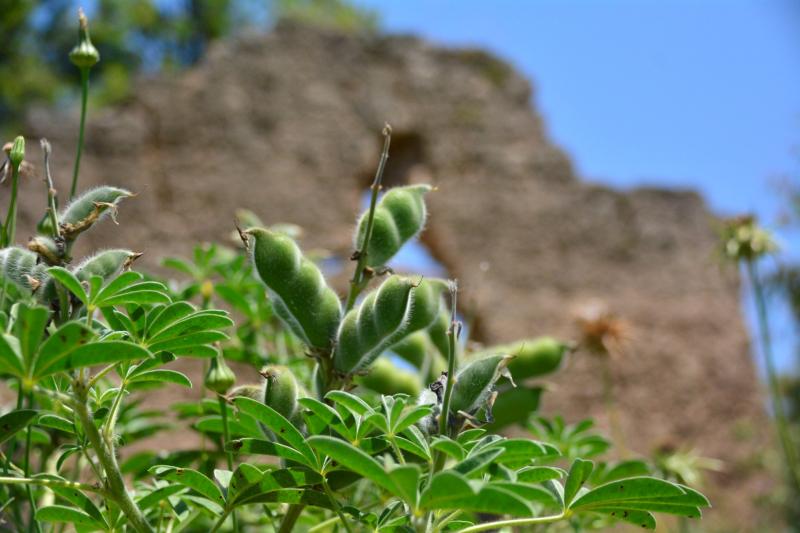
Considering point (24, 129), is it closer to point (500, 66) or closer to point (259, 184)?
point (259, 184)

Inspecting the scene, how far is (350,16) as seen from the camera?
17.5 m

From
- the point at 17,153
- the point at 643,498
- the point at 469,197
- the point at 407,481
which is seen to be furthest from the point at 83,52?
the point at 469,197

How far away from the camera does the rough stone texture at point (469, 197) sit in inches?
259

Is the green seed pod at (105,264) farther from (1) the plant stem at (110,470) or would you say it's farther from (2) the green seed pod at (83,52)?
(2) the green seed pod at (83,52)

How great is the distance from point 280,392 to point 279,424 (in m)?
0.06

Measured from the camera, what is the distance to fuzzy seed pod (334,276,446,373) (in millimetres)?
1056

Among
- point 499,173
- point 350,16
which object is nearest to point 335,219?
point 499,173

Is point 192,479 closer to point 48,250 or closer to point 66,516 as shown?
point 66,516

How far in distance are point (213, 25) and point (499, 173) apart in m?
11.6

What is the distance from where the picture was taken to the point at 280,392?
39.7 inches

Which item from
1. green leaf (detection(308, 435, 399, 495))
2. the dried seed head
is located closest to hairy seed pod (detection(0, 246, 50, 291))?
green leaf (detection(308, 435, 399, 495))

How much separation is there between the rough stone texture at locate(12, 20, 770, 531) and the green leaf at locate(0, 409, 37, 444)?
5.22 meters

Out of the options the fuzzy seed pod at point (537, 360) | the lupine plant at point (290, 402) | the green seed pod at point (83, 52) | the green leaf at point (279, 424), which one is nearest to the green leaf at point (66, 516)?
the lupine plant at point (290, 402)

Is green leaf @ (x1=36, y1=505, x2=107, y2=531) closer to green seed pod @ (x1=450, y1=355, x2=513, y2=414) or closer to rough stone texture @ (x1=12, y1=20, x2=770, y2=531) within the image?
green seed pod @ (x1=450, y1=355, x2=513, y2=414)
